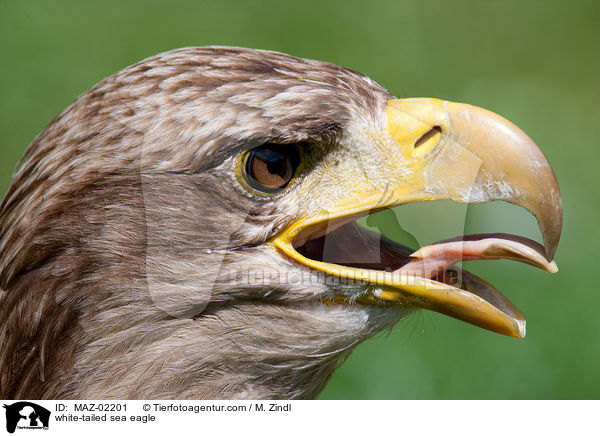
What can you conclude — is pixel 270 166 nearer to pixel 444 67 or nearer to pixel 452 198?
pixel 452 198

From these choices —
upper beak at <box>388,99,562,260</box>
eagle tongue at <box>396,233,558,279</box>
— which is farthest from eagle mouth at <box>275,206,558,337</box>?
upper beak at <box>388,99,562,260</box>

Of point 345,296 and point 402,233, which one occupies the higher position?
point 402,233

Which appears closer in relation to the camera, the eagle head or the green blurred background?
the eagle head

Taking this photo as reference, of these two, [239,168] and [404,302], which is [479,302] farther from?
[239,168]

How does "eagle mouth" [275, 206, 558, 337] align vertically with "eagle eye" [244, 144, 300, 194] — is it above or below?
below

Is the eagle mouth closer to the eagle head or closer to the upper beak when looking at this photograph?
the eagle head

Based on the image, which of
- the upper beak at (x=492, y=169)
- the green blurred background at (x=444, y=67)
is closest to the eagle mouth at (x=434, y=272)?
the upper beak at (x=492, y=169)

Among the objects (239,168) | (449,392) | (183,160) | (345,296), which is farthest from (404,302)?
(449,392)
